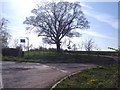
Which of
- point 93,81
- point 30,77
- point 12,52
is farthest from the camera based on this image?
point 12,52

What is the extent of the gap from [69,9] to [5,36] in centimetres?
1720

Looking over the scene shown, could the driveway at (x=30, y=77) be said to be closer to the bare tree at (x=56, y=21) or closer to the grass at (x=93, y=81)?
the grass at (x=93, y=81)

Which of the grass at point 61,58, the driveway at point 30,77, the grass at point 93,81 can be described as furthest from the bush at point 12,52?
the grass at point 93,81

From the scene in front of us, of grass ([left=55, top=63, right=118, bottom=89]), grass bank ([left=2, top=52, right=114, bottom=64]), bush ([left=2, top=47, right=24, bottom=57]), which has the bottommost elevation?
grass bank ([left=2, top=52, right=114, bottom=64])

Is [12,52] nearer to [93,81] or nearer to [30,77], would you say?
[30,77]

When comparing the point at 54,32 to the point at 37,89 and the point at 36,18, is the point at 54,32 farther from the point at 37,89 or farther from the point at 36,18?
the point at 37,89

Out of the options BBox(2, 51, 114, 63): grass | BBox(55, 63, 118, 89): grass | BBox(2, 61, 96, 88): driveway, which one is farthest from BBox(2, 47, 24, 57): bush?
BBox(55, 63, 118, 89): grass

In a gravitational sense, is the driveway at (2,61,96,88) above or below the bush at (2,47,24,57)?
below

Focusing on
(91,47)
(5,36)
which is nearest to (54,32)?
(5,36)

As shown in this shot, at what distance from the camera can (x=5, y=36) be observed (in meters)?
37.6

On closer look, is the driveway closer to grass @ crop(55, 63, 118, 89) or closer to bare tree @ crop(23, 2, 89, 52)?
grass @ crop(55, 63, 118, 89)

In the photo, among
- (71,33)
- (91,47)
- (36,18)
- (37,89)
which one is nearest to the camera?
(37,89)

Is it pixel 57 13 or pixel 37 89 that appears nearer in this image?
pixel 37 89

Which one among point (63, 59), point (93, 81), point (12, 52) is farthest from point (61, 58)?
point (93, 81)
